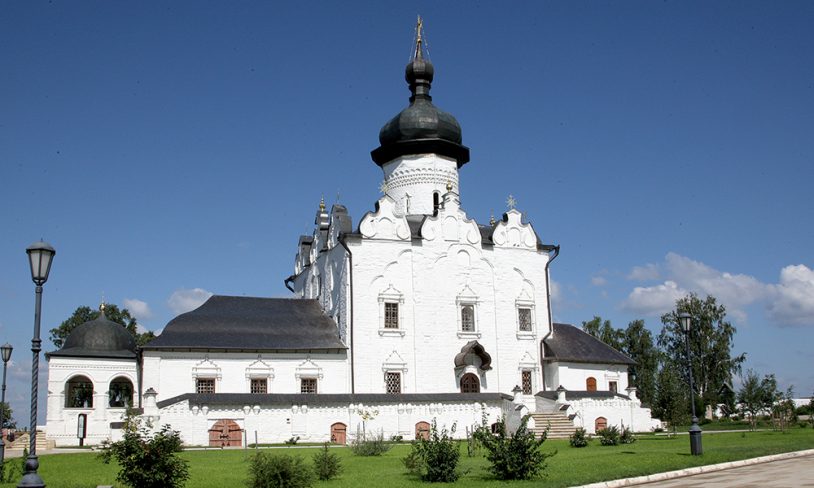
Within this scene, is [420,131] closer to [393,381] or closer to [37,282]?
[393,381]

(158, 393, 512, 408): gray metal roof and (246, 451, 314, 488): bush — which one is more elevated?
(158, 393, 512, 408): gray metal roof

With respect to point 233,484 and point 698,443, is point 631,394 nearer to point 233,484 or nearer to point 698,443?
point 698,443

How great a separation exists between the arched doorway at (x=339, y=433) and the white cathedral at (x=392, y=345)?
0.04 m

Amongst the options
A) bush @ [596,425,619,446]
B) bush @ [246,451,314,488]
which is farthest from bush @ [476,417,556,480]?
bush @ [596,425,619,446]

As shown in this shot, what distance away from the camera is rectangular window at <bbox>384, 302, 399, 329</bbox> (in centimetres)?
3316

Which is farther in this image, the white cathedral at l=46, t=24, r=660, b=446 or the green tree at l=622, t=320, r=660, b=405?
the green tree at l=622, t=320, r=660, b=405

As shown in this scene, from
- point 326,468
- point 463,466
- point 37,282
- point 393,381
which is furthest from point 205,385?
point 37,282

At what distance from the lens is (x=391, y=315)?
33344 millimetres

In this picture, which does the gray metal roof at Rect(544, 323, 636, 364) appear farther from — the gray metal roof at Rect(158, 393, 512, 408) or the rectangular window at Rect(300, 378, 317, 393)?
the rectangular window at Rect(300, 378, 317, 393)

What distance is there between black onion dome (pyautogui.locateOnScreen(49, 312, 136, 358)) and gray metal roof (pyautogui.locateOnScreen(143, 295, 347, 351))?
3537 millimetres

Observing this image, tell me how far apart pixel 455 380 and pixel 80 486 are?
2080cm

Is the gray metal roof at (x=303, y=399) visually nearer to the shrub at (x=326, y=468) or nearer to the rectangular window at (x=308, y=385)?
the rectangular window at (x=308, y=385)

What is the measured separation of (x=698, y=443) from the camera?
61.5 ft

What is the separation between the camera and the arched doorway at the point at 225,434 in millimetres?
25672
